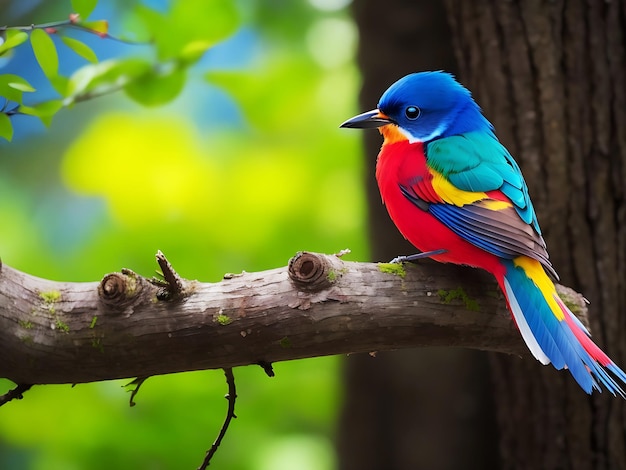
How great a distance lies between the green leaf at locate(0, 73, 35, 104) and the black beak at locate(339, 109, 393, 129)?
88 cm

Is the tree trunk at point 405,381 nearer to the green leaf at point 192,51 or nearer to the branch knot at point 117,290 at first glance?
the green leaf at point 192,51

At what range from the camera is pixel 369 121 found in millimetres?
2143

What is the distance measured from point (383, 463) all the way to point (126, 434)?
3.60ft

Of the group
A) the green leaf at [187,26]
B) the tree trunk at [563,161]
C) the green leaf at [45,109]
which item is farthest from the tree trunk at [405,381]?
the green leaf at [45,109]

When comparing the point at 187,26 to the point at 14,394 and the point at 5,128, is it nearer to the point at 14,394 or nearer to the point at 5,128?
the point at 5,128

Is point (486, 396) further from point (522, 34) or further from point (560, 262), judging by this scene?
point (522, 34)

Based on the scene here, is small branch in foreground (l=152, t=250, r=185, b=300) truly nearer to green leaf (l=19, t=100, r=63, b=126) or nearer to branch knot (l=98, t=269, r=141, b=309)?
branch knot (l=98, t=269, r=141, b=309)

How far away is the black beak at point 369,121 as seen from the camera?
2121 mm

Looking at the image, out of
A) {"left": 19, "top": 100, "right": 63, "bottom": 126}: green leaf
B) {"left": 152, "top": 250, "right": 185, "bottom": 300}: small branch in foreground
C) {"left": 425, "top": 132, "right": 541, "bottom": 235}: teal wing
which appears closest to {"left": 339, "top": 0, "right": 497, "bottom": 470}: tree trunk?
{"left": 425, "top": 132, "right": 541, "bottom": 235}: teal wing

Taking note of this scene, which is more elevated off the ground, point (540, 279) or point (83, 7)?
point (83, 7)

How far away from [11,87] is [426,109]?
1096 mm

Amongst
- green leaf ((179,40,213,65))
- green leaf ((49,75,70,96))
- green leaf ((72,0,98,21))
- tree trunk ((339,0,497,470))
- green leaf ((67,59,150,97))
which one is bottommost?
tree trunk ((339,0,497,470))

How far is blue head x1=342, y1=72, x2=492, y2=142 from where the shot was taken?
2123 mm

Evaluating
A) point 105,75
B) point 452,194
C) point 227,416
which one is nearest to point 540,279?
point 452,194
